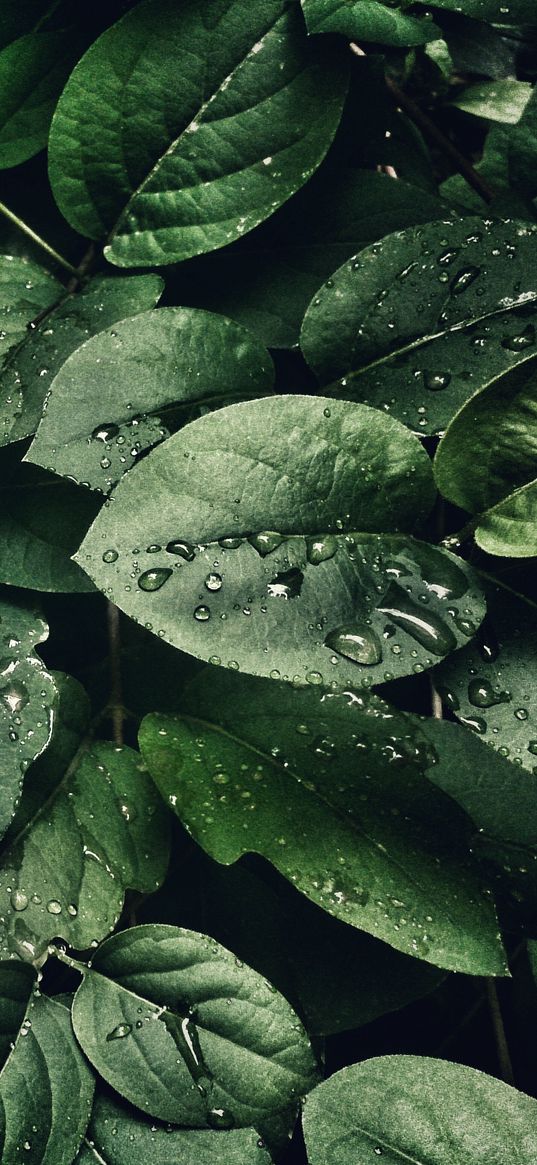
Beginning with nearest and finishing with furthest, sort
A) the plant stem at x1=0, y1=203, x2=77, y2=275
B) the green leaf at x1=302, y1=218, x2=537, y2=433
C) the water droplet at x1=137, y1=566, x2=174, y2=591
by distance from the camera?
the water droplet at x1=137, y1=566, x2=174, y2=591
the green leaf at x1=302, y1=218, x2=537, y2=433
the plant stem at x1=0, y1=203, x2=77, y2=275

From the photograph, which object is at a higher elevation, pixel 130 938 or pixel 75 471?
pixel 75 471

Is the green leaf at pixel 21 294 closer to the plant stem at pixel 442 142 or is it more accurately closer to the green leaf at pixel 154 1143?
the plant stem at pixel 442 142

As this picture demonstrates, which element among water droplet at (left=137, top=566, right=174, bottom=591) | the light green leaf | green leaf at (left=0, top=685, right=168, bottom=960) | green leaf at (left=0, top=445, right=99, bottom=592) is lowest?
green leaf at (left=0, top=685, right=168, bottom=960)

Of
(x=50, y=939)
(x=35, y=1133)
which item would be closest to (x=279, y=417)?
(x=50, y=939)

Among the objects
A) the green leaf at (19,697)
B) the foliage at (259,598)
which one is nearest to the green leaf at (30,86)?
the foliage at (259,598)

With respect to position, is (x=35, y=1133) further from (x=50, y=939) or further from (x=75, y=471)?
(x=75, y=471)

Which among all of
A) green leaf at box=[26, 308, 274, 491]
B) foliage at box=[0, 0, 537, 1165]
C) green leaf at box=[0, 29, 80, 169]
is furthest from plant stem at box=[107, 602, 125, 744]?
green leaf at box=[0, 29, 80, 169]

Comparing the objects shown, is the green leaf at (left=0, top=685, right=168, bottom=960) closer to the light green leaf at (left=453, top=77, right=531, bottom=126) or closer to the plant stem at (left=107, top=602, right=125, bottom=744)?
the plant stem at (left=107, top=602, right=125, bottom=744)
